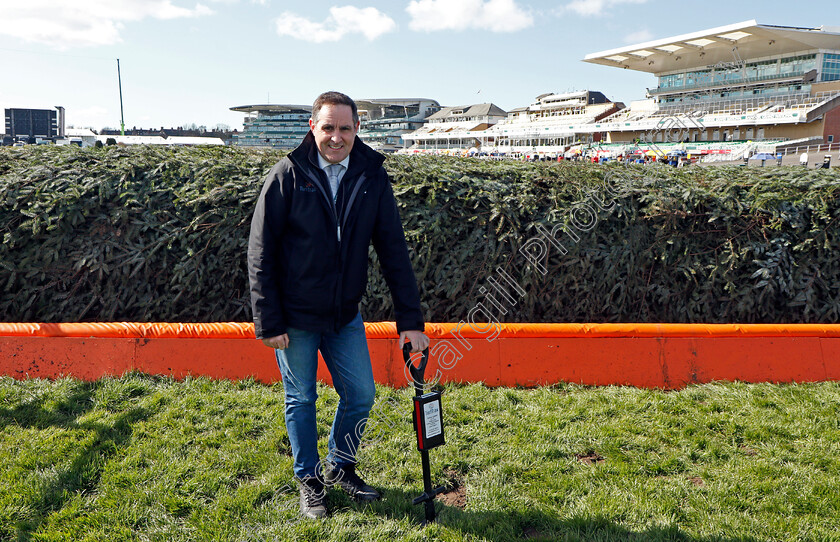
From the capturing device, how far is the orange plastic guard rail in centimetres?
436

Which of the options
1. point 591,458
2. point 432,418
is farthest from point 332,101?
point 591,458

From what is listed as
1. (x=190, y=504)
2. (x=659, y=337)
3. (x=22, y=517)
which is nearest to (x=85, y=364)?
(x=22, y=517)

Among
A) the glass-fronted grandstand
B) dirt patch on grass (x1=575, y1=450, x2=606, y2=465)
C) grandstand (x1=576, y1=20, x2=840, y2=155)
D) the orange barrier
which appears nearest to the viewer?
dirt patch on grass (x1=575, y1=450, x2=606, y2=465)

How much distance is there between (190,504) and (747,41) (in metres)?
71.6

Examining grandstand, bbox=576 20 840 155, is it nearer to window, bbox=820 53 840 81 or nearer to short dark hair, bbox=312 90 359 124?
window, bbox=820 53 840 81

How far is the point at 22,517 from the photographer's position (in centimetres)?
270

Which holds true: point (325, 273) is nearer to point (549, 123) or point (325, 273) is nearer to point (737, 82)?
point (737, 82)

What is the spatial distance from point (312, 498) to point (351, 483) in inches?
9.3

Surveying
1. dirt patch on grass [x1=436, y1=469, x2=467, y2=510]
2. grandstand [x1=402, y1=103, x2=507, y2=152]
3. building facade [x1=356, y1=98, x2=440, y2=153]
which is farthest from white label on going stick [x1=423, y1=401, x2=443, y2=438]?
building facade [x1=356, y1=98, x2=440, y2=153]

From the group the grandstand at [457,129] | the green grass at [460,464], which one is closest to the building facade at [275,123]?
the grandstand at [457,129]

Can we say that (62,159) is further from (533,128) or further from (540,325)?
(533,128)

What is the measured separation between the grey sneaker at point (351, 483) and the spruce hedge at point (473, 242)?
6.77ft

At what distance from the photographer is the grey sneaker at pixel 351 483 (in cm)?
294

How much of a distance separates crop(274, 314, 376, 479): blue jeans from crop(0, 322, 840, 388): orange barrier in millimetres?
1371
